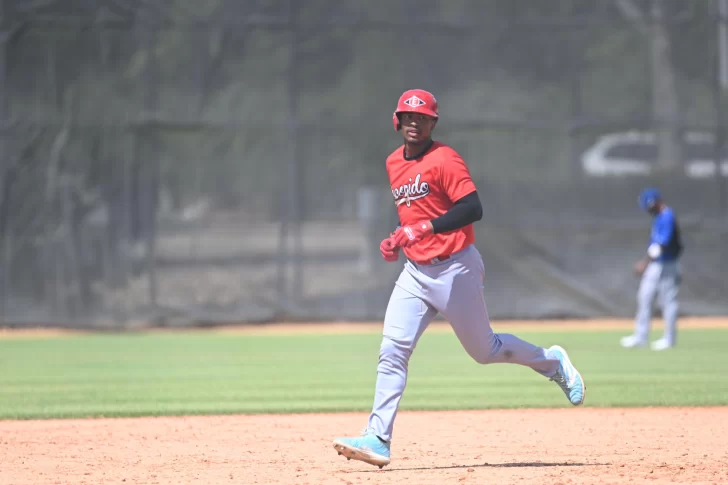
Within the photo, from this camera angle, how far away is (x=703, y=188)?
62.1 ft

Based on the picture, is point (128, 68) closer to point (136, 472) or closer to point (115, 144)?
point (115, 144)

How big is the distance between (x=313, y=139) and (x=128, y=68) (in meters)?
3.25

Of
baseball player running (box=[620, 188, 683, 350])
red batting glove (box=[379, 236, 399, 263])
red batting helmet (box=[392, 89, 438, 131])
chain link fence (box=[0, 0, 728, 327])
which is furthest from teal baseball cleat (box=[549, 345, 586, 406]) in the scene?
chain link fence (box=[0, 0, 728, 327])

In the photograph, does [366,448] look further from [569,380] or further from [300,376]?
[300,376]

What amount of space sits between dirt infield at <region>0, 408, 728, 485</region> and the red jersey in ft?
4.02

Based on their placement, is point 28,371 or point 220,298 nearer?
point 28,371

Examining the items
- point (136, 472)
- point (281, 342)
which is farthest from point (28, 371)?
point (136, 472)

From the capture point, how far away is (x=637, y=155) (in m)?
18.9

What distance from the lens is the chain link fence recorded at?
60.2ft

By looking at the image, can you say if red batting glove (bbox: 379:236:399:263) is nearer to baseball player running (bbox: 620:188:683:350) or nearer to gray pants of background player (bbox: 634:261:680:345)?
baseball player running (bbox: 620:188:683:350)

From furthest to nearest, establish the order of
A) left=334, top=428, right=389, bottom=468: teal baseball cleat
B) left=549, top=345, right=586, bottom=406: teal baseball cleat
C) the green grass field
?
the green grass field < left=549, top=345, right=586, bottom=406: teal baseball cleat < left=334, top=428, right=389, bottom=468: teal baseball cleat

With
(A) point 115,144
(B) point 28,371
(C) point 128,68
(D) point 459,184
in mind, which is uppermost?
(C) point 128,68

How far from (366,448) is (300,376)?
6.15 metres

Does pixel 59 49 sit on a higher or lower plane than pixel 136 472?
higher
